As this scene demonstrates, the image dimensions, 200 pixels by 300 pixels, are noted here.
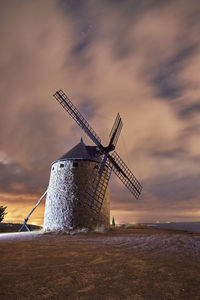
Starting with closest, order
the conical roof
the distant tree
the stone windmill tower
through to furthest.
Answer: the stone windmill tower → the conical roof → the distant tree

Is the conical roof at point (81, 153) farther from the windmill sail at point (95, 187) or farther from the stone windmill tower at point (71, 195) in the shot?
the windmill sail at point (95, 187)

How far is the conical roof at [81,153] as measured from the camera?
58.2 feet

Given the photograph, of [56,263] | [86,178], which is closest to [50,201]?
[86,178]

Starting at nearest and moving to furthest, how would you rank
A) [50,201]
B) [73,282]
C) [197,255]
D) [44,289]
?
[44,289], [73,282], [197,255], [50,201]

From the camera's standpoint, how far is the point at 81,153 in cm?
1803

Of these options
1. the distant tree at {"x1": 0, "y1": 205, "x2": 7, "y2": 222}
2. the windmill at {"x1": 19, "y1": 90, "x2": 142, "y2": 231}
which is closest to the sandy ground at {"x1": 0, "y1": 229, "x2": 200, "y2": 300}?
the windmill at {"x1": 19, "y1": 90, "x2": 142, "y2": 231}

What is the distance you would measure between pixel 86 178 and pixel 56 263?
1174 centimetres

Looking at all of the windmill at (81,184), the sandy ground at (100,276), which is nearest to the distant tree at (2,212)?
the windmill at (81,184)

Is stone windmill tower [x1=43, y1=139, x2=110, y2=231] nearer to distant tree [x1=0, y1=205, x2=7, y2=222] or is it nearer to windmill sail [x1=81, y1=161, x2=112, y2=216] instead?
windmill sail [x1=81, y1=161, x2=112, y2=216]

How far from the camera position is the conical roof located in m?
17.8

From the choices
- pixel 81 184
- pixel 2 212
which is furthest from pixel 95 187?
pixel 2 212

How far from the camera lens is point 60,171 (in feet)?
57.9

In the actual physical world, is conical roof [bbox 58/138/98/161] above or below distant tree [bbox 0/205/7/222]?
above

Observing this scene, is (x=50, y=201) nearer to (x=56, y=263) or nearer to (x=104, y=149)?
(x=104, y=149)
